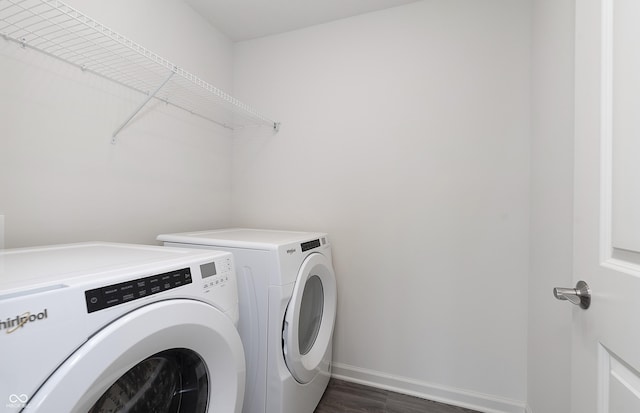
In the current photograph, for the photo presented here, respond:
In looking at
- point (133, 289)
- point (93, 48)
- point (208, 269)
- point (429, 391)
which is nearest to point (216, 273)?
point (208, 269)

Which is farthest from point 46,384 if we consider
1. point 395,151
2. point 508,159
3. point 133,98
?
point 508,159

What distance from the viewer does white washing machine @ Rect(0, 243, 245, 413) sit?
1.54ft

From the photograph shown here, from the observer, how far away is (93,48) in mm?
1232

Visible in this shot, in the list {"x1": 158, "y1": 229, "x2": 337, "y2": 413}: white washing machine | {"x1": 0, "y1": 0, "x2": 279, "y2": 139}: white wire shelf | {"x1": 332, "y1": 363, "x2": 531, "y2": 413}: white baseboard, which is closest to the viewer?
{"x1": 0, "y1": 0, "x2": 279, "y2": 139}: white wire shelf

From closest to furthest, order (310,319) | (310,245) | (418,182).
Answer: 1. (310,245)
2. (310,319)
3. (418,182)

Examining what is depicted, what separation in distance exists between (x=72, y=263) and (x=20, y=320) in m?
0.33

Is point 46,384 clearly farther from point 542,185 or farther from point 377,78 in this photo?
point 377,78

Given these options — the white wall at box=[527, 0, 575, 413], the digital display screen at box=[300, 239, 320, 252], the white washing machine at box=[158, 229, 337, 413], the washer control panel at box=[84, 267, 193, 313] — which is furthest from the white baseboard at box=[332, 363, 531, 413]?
the washer control panel at box=[84, 267, 193, 313]

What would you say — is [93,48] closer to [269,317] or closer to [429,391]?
[269,317]

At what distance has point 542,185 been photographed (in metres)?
1.31

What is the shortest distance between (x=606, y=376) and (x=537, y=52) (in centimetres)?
145

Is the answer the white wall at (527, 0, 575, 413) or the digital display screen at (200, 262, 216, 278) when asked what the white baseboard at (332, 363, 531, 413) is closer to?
the white wall at (527, 0, 575, 413)

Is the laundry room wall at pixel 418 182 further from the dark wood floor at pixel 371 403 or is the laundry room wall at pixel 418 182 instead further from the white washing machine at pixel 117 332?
the white washing machine at pixel 117 332

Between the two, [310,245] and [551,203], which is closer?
[551,203]
